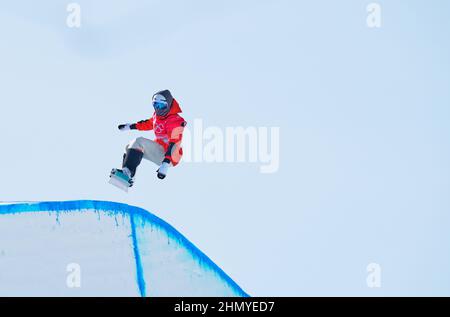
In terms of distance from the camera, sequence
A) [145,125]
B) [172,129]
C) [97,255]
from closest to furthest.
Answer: [97,255] < [172,129] < [145,125]

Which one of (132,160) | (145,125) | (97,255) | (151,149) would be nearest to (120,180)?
(132,160)

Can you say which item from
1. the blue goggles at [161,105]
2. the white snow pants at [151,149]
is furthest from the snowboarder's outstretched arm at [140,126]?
the white snow pants at [151,149]

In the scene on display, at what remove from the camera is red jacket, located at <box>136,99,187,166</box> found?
11812 millimetres

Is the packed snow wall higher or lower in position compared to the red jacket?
lower

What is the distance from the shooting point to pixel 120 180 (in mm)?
11430

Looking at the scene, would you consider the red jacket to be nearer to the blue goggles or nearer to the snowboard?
the blue goggles

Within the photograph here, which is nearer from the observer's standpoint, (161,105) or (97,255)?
(97,255)

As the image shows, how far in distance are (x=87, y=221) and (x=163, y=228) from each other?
1079mm

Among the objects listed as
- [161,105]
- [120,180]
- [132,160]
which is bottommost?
[120,180]

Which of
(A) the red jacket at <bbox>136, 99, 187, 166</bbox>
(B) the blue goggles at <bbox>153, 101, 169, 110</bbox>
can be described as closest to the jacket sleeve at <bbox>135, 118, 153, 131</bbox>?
(A) the red jacket at <bbox>136, 99, 187, 166</bbox>

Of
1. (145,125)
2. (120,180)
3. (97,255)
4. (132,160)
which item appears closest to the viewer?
(97,255)

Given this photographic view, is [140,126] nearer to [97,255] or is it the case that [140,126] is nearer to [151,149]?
[151,149]

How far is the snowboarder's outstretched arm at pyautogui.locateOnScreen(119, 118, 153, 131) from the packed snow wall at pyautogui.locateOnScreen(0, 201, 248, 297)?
6.92 ft

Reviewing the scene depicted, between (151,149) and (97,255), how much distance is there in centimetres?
232
